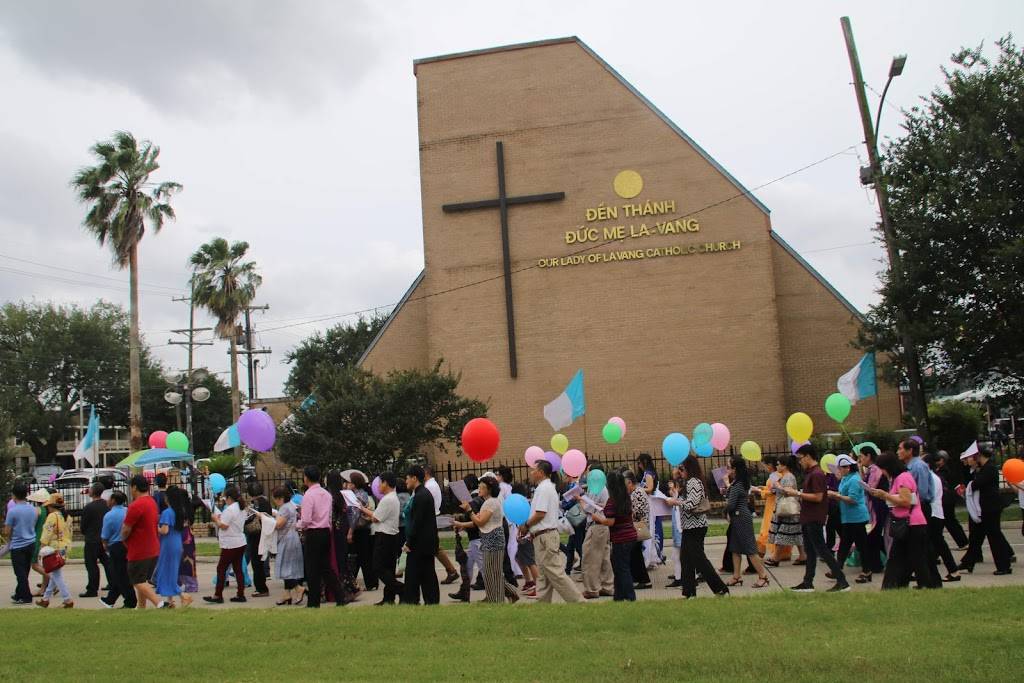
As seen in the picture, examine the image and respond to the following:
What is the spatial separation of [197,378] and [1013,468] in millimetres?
32313

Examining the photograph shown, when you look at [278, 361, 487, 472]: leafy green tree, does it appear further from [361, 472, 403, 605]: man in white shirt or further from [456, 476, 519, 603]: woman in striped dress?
[456, 476, 519, 603]: woman in striped dress

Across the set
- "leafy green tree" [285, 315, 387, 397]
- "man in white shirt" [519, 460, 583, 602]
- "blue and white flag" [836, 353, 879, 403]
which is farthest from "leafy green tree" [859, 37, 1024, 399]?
"leafy green tree" [285, 315, 387, 397]

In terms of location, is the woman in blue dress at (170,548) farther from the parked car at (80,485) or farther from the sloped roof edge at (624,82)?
the sloped roof edge at (624,82)

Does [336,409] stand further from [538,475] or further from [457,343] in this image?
[538,475]

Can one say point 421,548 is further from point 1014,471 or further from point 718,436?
point 718,436

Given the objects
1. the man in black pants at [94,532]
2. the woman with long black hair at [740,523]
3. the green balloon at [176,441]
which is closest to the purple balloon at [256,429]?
the man in black pants at [94,532]

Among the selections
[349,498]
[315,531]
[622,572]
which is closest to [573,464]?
[622,572]

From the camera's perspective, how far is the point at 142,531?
1126 centimetres

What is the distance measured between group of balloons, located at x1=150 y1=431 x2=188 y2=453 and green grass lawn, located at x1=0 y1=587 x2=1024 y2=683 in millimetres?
13510

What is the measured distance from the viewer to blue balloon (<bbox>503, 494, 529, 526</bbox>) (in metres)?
11.2

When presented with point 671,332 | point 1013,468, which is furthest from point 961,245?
point 671,332

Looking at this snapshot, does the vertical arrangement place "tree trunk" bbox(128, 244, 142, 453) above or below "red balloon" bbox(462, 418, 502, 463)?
above

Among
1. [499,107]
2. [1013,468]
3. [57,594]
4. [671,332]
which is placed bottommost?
[57,594]

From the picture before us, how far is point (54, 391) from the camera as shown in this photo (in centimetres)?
6719
